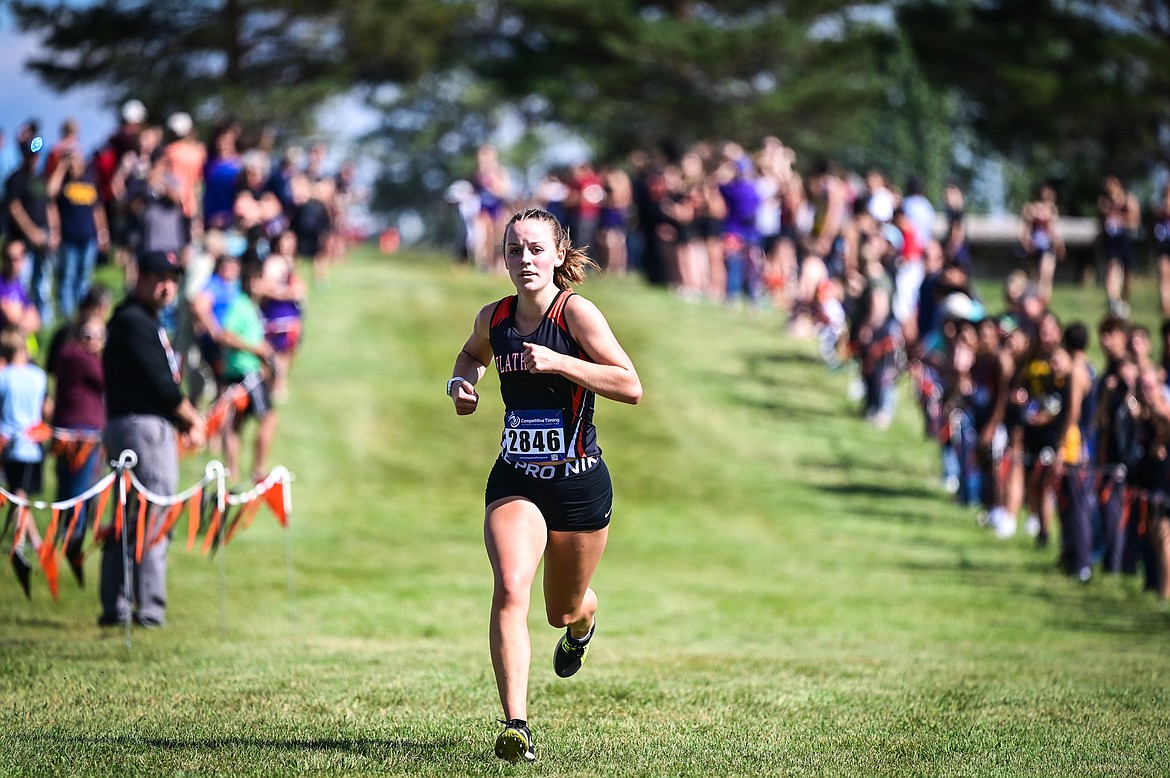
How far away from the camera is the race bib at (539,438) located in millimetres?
6863

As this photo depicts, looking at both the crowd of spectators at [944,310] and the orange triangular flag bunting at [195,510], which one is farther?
the crowd of spectators at [944,310]

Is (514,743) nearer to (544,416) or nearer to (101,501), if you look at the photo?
(544,416)

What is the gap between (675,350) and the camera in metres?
24.0

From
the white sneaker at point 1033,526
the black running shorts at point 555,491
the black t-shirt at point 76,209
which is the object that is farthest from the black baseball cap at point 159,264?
the black t-shirt at point 76,209

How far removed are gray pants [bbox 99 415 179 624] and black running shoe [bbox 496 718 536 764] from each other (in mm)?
4364

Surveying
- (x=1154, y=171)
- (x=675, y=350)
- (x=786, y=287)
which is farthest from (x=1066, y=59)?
(x=675, y=350)

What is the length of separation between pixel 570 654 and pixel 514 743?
1.34 meters

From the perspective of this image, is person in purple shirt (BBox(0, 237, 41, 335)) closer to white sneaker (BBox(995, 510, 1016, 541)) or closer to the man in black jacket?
the man in black jacket

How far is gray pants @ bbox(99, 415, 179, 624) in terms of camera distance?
1036cm

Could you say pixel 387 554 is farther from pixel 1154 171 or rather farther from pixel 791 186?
pixel 1154 171

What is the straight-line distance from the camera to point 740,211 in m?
26.0

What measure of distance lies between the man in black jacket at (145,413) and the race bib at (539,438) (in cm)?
398

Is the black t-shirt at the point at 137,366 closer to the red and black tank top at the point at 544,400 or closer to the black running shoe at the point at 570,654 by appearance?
the black running shoe at the point at 570,654

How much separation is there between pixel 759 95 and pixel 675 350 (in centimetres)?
2718
